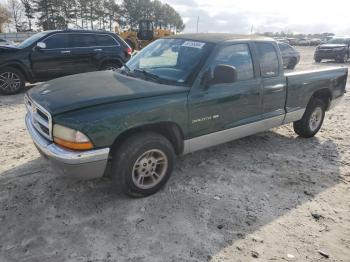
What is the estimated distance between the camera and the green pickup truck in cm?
318

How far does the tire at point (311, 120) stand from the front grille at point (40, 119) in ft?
14.1

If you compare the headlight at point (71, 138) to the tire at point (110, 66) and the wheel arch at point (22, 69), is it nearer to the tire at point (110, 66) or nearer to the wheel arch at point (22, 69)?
the wheel arch at point (22, 69)

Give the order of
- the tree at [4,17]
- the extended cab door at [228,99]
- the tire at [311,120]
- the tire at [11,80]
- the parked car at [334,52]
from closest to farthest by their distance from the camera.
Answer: the extended cab door at [228,99] → the tire at [311,120] → the tire at [11,80] → the parked car at [334,52] → the tree at [4,17]

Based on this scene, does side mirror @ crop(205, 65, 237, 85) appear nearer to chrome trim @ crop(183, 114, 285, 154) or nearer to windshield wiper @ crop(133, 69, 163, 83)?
windshield wiper @ crop(133, 69, 163, 83)

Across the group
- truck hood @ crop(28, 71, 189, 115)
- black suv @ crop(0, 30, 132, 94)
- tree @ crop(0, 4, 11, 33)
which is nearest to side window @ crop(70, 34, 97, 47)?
black suv @ crop(0, 30, 132, 94)

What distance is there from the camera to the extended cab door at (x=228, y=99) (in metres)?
3.91

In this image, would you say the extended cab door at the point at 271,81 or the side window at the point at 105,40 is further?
the side window at the point at 105,40

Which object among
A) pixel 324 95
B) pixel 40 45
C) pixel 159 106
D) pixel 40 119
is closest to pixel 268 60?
pixel 324 95

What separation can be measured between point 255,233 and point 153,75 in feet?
7.19

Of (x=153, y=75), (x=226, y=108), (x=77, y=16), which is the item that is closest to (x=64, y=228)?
(x=153, y=75)

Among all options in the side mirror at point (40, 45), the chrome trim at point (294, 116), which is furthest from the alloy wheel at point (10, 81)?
the chrome trim at point (294, 116)

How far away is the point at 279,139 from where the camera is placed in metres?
5.96

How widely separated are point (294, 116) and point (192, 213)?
111 inches

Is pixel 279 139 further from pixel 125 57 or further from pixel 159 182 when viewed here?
pixel 125 57
